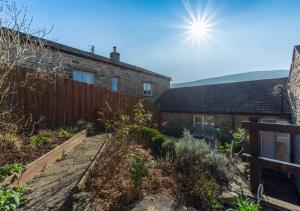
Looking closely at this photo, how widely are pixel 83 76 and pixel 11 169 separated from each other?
9.28 metres

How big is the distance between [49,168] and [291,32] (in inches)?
348

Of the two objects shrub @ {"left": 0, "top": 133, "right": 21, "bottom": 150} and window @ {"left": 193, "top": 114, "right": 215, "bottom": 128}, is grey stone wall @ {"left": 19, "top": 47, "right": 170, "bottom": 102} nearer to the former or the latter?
window @ {"left": 193, "top": 114, "right": 215, "bottom": 128}

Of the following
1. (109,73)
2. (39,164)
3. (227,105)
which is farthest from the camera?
(109,73)

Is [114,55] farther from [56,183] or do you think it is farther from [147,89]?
[56,183]

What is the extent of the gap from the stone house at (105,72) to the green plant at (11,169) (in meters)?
6.15

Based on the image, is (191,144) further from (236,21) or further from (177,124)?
(177,124)

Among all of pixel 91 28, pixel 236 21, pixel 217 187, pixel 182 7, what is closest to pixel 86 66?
pixel 91 28

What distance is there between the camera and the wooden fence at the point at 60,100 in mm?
6676

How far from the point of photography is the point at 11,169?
11.2 ft

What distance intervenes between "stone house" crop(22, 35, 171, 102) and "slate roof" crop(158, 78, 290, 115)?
2.13 meters

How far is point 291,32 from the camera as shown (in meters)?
7.11

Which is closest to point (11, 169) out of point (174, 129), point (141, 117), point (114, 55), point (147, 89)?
point (141, 117)

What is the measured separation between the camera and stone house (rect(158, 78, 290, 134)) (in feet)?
37.4

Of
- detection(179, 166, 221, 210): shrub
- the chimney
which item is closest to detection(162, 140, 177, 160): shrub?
detection(179, 166, 221, 210): shrub
